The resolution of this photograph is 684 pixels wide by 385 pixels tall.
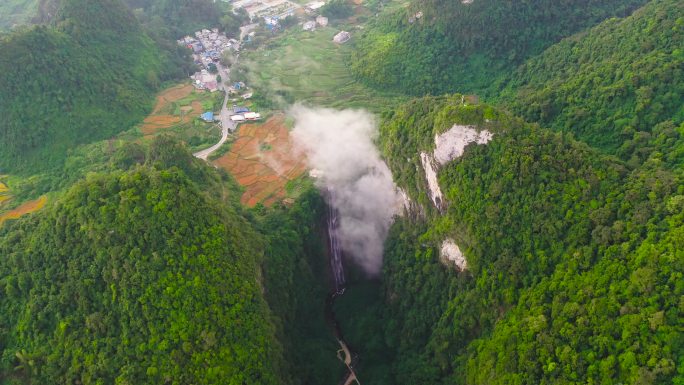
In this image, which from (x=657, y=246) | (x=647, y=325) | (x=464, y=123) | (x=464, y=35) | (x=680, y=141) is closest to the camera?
(x=647, y=325)

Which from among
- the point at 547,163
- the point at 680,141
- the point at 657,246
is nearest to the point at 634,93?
the point at 680,141

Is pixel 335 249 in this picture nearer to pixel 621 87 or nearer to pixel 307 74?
pixel 621 87

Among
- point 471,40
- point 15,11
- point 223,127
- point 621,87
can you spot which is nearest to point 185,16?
point 223,127

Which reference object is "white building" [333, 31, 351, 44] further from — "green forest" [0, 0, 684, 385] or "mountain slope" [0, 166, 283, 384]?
"mountain slope" [0, 166, 283, 384]

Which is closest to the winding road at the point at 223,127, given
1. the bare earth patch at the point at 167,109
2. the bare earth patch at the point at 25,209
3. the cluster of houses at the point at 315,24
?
the bare earth patch at the point at 167,109

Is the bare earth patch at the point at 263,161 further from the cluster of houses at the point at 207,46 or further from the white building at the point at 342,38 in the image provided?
the white building at the point at 342,38

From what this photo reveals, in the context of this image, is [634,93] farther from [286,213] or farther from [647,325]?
[286,213]
